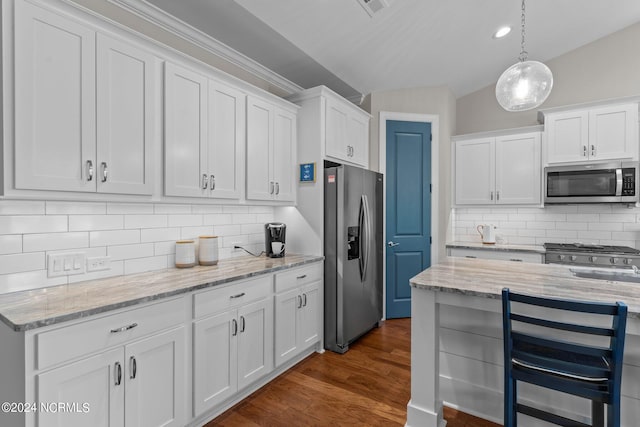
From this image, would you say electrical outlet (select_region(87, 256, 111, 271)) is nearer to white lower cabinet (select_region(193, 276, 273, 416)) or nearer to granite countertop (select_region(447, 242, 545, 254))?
white lower cabinet (select_region(193, 276, 273, 416))

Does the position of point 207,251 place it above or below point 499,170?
below

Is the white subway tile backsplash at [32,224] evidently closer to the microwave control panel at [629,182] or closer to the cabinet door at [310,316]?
the cabinet door at [310,316]

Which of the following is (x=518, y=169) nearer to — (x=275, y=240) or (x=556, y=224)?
(x=556, y=224)

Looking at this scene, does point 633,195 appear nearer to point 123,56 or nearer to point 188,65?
point 188,65

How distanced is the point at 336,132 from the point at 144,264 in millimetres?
2132

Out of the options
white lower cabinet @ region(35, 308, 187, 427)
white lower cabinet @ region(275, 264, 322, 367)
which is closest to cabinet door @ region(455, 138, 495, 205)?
white lower cabinet @ region(275, 264, 322, 367)

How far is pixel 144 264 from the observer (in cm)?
224

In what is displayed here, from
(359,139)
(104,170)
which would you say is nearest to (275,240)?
(104,170)

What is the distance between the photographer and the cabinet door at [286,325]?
2.48 meters

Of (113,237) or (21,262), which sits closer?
(21,262)

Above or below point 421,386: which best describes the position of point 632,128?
above

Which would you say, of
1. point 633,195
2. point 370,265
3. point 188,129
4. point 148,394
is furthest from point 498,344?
point 633,195

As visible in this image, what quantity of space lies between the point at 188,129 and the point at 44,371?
5.15 ft

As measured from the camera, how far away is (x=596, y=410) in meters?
1.45
